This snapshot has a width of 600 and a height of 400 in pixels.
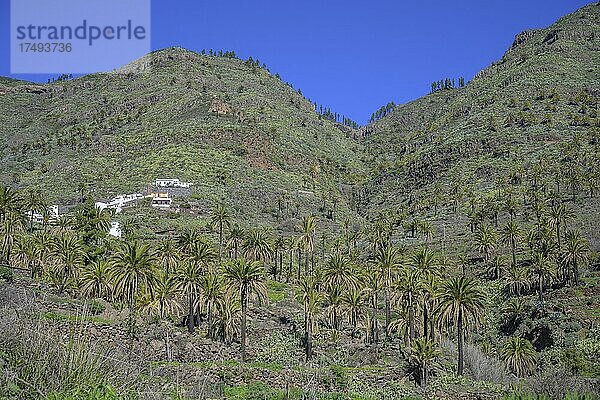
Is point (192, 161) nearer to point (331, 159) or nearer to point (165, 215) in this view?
point (165, 215)

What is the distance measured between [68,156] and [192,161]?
32.7 meters

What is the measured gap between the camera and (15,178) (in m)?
118

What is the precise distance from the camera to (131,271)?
49000mm

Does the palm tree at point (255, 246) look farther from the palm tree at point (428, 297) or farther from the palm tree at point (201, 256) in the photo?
the palm tree at point (428, 297)

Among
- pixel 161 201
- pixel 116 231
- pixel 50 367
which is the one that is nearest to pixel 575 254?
pixel 116 231

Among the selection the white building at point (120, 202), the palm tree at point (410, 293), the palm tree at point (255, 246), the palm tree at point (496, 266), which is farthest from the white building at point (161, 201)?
the palm tree at point (410, 293)

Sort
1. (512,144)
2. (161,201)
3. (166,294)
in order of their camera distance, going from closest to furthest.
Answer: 1. (166,294)
2. (161,201)
3. (512,144)

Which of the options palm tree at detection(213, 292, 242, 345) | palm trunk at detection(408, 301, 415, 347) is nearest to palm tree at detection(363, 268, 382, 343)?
palm trunk at detection(408, 301, 415, 347)

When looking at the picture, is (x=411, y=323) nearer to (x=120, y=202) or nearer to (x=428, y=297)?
(x=428, y=297)

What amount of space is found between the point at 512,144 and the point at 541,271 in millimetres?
75122

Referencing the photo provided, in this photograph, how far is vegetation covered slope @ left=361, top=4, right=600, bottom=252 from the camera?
11294 cm

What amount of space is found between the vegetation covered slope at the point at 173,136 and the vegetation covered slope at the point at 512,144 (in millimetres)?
17117

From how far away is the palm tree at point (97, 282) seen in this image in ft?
168

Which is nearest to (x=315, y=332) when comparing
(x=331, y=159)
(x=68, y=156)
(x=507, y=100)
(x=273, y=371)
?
(x=273, y=371)
